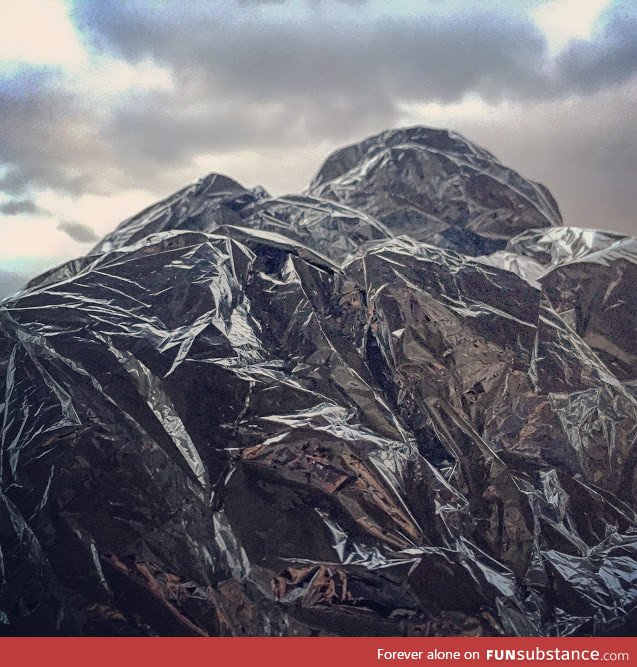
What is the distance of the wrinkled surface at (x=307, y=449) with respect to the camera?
3.50 feet

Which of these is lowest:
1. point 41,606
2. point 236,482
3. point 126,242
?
point 41,606

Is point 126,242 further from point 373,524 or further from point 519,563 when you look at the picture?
point 519,563

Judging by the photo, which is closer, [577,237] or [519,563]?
[519,563]

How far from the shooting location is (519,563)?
3.91 ft

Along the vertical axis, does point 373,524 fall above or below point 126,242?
below

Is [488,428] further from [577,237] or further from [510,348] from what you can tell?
[577,237]

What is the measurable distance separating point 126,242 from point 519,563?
1353 millimetres

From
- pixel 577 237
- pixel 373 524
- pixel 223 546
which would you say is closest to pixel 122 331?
pixel 223 546

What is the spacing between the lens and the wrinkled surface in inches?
42.0

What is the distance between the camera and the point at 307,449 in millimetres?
1155
